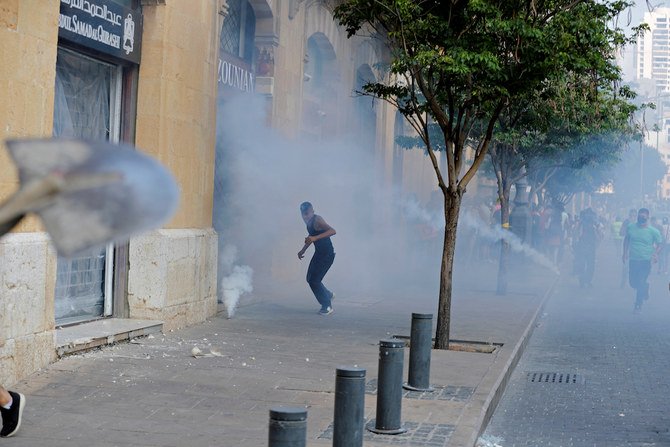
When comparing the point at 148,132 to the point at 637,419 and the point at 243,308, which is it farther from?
the point at 637,419

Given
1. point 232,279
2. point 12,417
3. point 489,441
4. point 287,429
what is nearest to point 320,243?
point 232,279

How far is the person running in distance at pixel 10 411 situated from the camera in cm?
599

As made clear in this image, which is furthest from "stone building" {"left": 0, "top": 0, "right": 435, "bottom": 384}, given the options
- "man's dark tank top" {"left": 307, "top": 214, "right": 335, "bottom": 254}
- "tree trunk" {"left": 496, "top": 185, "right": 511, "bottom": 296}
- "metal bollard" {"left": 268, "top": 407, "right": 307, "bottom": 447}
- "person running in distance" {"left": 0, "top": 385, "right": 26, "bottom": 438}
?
"tree trunk" {"left": 496, "top": 185, "right": 511, "bottom": 296}

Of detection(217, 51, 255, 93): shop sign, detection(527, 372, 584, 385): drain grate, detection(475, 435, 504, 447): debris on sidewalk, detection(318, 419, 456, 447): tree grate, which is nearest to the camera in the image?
detection(318, 419, 456, 447): tree grate

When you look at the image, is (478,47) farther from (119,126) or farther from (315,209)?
(315,209)

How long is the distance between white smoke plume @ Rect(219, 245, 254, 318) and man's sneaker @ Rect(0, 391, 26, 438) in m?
6.95

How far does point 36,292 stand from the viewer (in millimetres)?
8156

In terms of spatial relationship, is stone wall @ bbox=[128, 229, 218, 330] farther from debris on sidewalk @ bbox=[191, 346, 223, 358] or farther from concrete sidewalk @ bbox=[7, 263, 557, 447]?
debris on sidewalk @ bbox=[191, 346, 223, 358]

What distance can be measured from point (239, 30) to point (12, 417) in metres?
10.8

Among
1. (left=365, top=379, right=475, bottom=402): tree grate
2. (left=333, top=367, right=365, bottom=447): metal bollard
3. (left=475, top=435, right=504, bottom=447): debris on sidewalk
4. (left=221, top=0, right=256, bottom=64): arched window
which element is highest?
(left=221, top=0, right=256, bottom=64): arched window

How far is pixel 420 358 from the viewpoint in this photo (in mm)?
8070

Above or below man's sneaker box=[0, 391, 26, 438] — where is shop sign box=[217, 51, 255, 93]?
above

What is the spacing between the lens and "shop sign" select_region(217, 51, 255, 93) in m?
Answer: 14.5

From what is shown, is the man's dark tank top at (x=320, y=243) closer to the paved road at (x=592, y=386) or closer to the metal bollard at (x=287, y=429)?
the paved road at (x=592, y=386)
